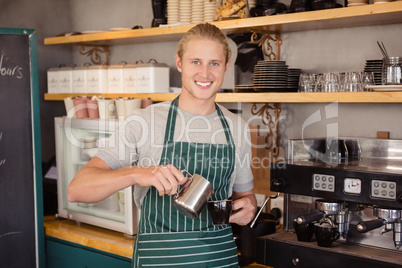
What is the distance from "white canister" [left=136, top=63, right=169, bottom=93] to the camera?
3.04 m

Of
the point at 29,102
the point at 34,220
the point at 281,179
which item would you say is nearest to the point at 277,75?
the point at 281,179

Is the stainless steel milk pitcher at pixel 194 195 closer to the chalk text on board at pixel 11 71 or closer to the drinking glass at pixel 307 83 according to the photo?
the drinking glass at pixel 307 83

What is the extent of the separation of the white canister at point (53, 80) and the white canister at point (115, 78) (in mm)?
516

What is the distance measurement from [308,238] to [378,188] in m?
0.38

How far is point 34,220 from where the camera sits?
3127 millimetres

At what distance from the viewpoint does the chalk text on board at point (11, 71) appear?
2.97m

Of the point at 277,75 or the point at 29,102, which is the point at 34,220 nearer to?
the point at 29,102

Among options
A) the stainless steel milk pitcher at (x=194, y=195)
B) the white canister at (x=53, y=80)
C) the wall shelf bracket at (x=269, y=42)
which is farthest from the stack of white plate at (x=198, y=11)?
the stainless steel milk pitcher at (x=194, y=195)

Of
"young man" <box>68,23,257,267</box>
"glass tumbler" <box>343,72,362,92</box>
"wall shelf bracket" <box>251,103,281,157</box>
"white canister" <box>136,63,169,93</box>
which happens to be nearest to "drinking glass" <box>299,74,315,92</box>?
"glass tumbler" <box>343,72,362,92</box>

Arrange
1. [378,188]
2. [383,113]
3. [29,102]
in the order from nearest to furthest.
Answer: [378,188], [383,113], [29,102]

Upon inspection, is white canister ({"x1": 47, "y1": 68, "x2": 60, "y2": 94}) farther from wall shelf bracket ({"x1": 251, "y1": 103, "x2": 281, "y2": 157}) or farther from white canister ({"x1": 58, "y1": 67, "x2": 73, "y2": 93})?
wall shelf bracket ({"x1": 251, "y1": 103, "x2": 281, "y2": 157})

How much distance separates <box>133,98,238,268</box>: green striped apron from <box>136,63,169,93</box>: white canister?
1165 mm

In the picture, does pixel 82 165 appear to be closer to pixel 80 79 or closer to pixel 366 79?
pixel 80 79

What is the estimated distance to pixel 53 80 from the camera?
3.65 m
